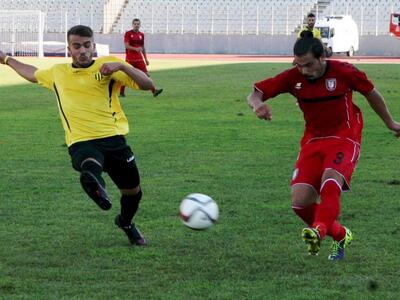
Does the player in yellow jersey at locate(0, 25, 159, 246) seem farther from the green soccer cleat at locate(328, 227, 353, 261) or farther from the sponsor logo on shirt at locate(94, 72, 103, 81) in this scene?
the green soccer cleat at locate(328, 227, 353, 261)

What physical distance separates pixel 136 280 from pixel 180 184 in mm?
4325

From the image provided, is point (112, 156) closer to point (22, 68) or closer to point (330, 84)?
point (22, 68)

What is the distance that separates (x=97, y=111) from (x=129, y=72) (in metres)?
0.44

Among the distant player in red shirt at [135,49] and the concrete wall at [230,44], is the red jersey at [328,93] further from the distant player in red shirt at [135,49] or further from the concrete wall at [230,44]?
the concrete wall at [230,44]

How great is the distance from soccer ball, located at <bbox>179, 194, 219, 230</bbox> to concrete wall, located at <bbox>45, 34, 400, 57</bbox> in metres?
50.6

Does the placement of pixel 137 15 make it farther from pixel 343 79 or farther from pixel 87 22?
pixel 343 79

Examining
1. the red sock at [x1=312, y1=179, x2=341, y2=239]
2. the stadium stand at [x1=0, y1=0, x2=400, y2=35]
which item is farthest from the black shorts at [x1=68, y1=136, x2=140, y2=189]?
the stadium stand at [x1=0, y1=0, x2=400, y2=35]

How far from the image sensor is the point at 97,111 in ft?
24.1

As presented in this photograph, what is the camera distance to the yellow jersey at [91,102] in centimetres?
730

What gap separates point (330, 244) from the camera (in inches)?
297

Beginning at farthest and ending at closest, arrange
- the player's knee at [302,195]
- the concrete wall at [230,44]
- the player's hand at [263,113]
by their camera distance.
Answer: the concrete wall at [230,44]
the player's knee at [302,195]
the player's hand at [263,113]

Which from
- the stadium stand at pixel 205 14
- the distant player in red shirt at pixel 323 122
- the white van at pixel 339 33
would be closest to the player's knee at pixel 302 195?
the distant player in red shirt at pixel 323 122

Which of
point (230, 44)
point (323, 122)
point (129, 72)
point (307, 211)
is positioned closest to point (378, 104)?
point (323, 122)

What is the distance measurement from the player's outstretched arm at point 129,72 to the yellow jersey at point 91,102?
71 mm
